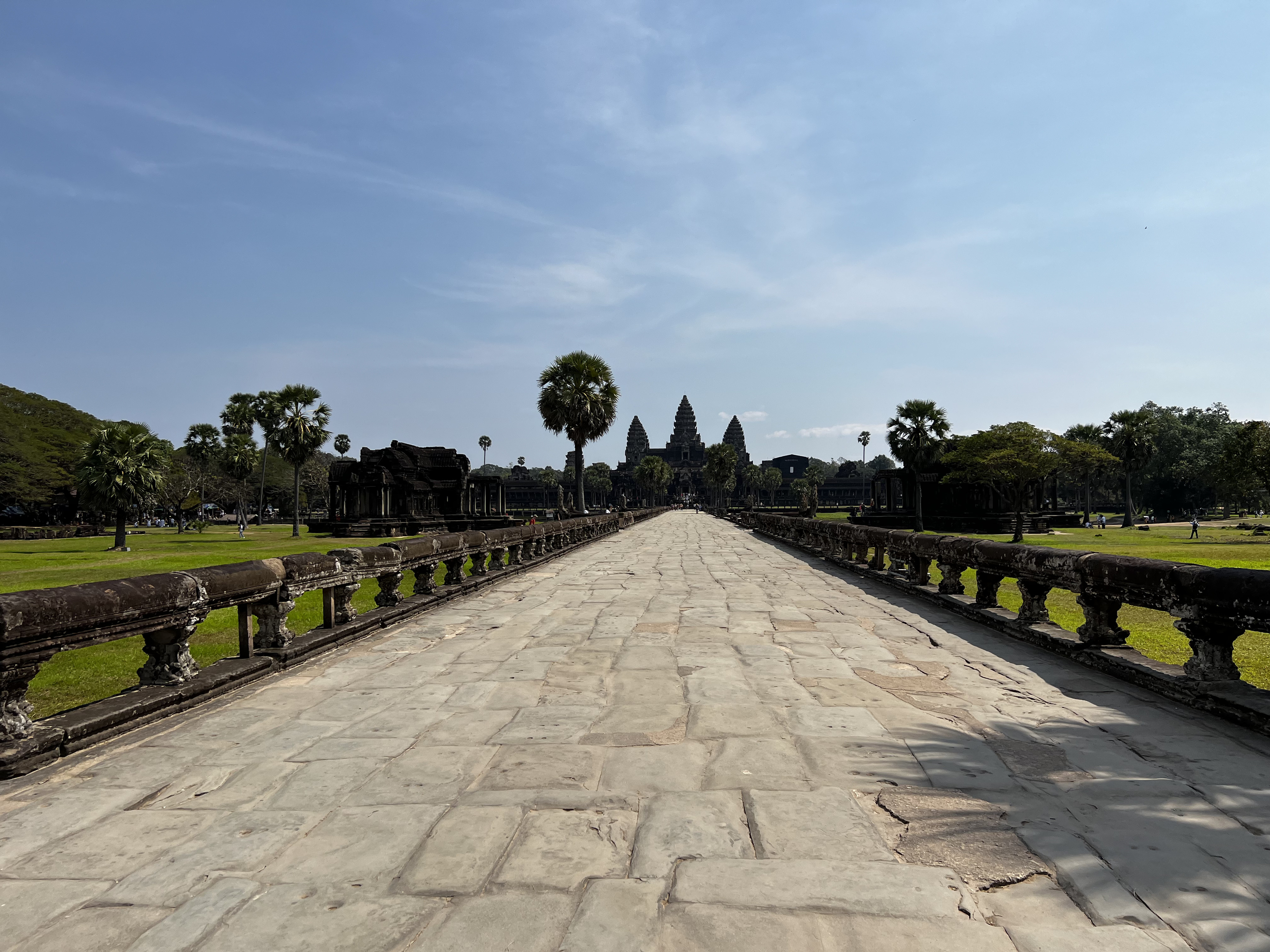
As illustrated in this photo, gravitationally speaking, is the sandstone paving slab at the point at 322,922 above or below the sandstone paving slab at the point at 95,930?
below

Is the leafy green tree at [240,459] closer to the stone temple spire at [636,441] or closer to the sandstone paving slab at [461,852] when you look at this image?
the sandstone paving slab at [461,852]

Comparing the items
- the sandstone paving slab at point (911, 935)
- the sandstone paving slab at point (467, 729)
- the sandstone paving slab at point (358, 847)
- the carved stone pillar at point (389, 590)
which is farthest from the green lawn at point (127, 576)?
the sandstone paving slab at point (911, 935)

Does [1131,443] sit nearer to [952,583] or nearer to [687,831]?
[952,583]

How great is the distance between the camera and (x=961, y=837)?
9.41 ft

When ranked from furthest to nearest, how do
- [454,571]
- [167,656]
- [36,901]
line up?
[454,571]
[167,656]
[36,901]

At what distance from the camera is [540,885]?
2520 millimetres

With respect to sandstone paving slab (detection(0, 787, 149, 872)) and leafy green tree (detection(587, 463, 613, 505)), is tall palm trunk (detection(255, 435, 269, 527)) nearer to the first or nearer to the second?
sandstone paving slab (detection(0, 787, 149, 872))

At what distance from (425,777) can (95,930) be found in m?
1.45

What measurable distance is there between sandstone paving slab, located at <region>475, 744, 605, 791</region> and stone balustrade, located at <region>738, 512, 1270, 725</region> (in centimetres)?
389

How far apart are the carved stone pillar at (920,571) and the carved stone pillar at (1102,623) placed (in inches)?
172

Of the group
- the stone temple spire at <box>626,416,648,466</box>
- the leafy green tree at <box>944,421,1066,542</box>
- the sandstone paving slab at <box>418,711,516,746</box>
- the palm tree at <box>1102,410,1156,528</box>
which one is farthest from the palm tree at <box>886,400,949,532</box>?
the stone temple spire at <box>626,416,648,466</box>

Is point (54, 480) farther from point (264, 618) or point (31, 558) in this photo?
point (264, 618)

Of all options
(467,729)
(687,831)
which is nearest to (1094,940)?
(687,831)

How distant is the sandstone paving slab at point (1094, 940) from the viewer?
7.01 feet
